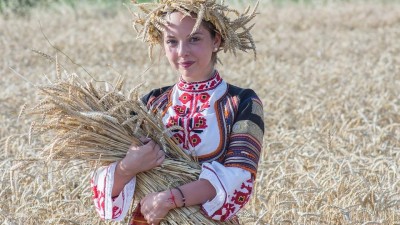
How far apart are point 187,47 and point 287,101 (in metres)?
4.01

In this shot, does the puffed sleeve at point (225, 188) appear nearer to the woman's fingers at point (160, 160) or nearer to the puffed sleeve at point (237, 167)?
A: the puffed sleeve at point (237, 167)

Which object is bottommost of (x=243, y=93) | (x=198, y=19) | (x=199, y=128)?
(x=199, y=128)

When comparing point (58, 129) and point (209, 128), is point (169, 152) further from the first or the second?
point (58, 129)

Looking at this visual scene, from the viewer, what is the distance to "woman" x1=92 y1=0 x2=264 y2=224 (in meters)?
3.11

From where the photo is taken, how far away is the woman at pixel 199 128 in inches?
122

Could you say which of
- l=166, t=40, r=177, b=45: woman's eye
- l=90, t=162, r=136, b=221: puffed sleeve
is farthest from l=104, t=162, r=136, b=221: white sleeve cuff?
l=166, t=40, r=177, b=45: woman's eye

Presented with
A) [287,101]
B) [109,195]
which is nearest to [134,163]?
[109,195]

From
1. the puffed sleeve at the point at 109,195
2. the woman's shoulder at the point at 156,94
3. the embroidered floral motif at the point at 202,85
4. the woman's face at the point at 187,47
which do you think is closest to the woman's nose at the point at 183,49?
the woman's face at the point at 187,47

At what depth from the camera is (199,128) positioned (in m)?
3.20

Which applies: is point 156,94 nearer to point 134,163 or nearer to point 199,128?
point 199,128

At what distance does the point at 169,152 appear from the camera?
3234 millimetres

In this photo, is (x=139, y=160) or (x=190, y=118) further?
(x=190, y=118)

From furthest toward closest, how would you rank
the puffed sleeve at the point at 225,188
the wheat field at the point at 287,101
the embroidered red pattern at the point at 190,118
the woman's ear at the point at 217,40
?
the wheat field at the point at 287,101, the woman's ear at the point at 217,40, the embroidered red pattern at the point at 190,118, the puffed sleeve at the point at 225,188

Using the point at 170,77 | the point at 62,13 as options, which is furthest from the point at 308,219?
the point at 62,13
